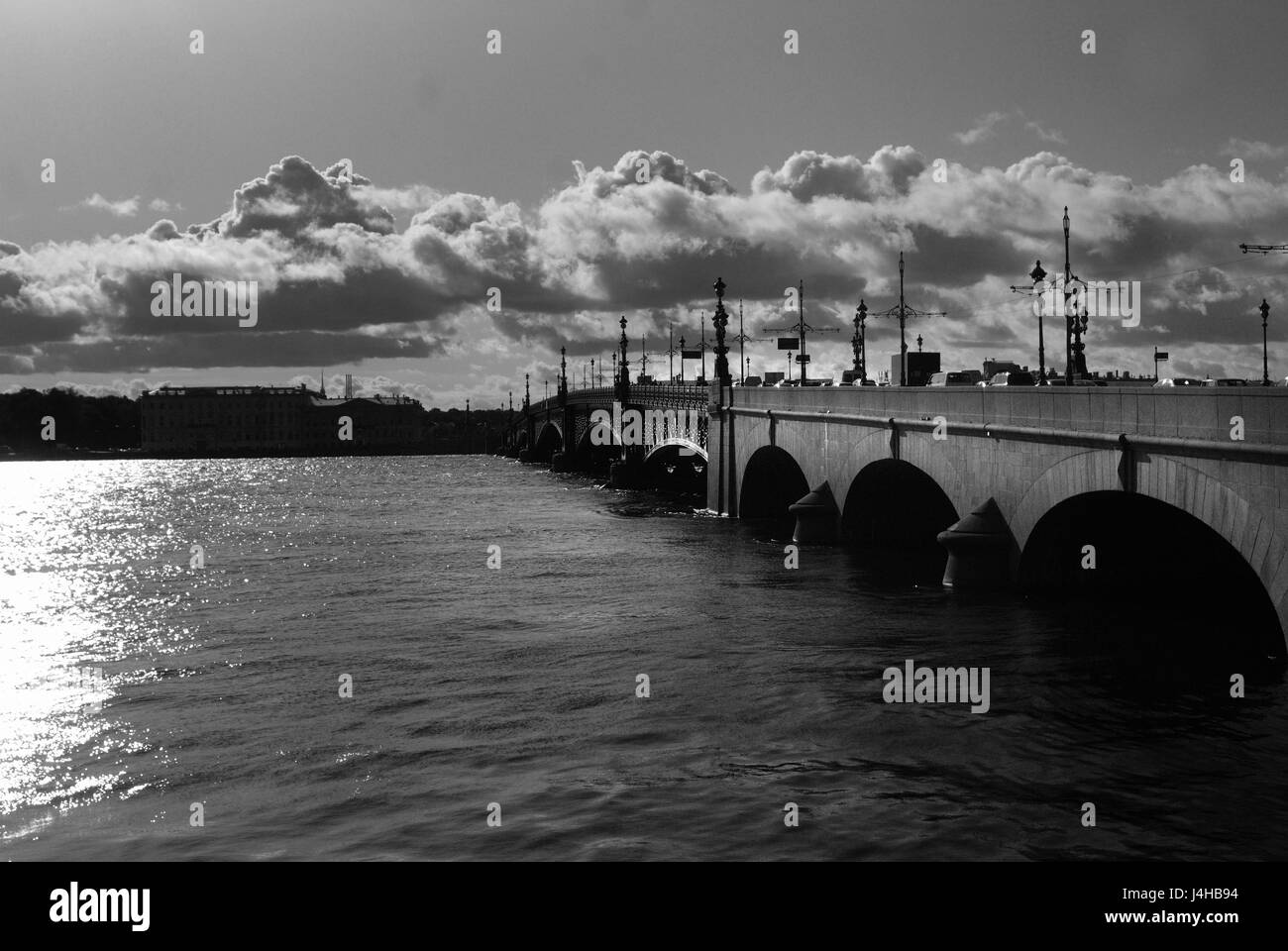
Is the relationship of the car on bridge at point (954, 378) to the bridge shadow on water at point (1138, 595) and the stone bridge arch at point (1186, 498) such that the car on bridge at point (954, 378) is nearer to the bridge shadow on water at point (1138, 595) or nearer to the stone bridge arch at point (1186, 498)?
the bridge shadow on water at point (1138, 595)

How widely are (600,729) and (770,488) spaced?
136 ft

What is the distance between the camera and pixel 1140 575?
30297 millimetres

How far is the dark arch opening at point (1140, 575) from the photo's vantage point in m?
26.7

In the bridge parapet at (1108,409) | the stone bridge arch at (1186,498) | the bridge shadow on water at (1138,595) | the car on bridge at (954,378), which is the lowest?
the bridge shadow on water at (1138,595)

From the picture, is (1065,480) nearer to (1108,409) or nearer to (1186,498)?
(1108,409)

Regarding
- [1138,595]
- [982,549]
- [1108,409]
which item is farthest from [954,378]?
[1108,409]

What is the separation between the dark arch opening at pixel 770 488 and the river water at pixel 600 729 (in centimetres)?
2013

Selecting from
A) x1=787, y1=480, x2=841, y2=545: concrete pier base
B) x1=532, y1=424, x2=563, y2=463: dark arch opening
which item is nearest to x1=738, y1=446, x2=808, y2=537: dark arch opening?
x1=787, y1=480, x2=841, y2=545: concrete pier base

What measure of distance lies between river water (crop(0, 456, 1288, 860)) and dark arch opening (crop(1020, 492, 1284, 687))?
1.09m

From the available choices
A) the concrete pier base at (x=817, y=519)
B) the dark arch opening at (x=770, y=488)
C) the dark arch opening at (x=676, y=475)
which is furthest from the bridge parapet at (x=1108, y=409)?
the dark arch opening at (x=676, y=475)

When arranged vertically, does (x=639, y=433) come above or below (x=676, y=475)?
above

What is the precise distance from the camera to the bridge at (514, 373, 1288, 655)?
20.2m

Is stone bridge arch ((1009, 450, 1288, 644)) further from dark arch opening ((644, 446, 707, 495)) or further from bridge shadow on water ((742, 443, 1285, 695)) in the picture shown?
dark arch opening ((644, 446, 707, 495))
